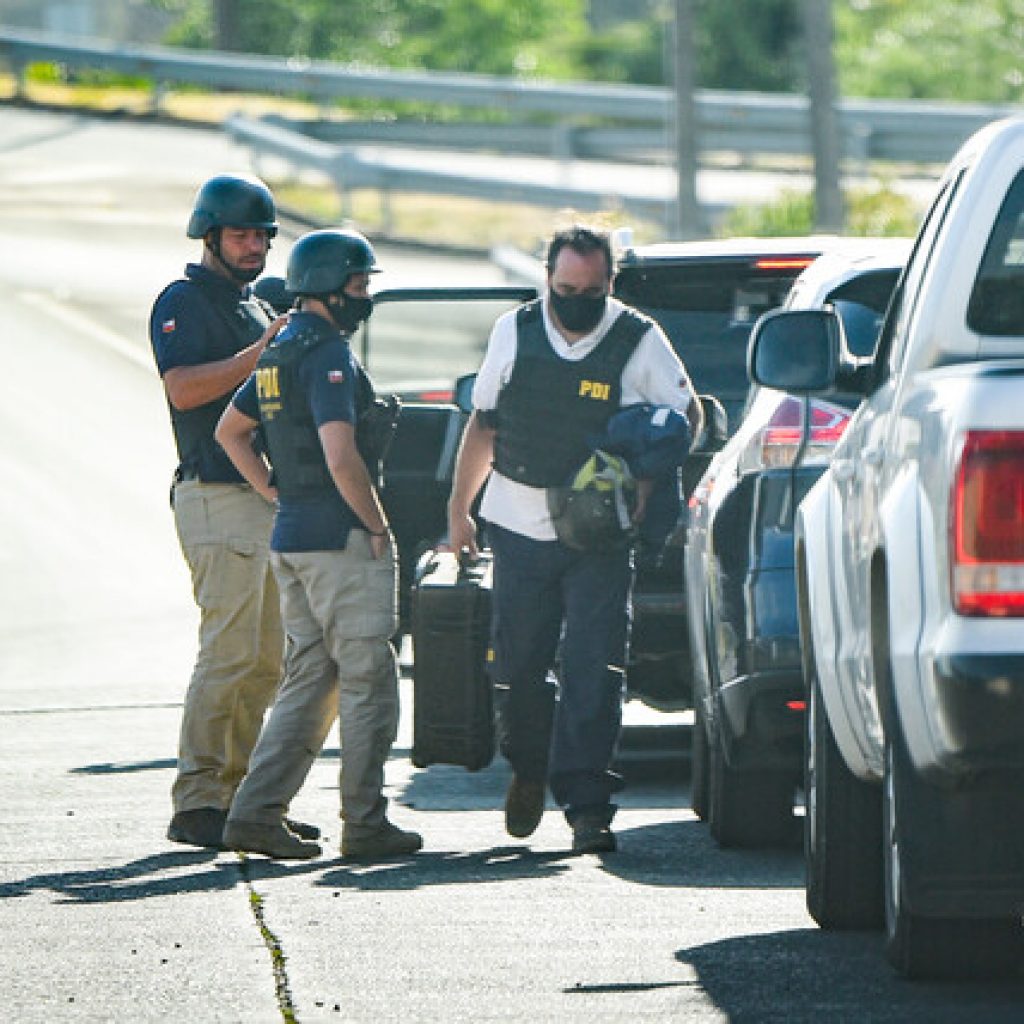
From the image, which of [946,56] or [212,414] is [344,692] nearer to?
[212,414]

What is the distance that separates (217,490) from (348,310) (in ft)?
2.69

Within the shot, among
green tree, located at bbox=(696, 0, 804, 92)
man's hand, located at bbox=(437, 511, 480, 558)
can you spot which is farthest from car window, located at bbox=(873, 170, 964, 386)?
green tree, located at bbox=(696, 0, 804, 92)

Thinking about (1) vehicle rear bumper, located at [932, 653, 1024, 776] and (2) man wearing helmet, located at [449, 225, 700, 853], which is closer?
(1) vehicle rear bumper, located at [932, 653, 1024, 776]

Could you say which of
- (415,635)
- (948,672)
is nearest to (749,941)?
(948,672)

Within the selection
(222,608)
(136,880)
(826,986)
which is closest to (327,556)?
(222,608)

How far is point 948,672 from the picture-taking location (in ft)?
19.3

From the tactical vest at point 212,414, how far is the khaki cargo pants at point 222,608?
47 millimetres

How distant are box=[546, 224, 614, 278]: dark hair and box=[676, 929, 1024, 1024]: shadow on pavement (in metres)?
2.53

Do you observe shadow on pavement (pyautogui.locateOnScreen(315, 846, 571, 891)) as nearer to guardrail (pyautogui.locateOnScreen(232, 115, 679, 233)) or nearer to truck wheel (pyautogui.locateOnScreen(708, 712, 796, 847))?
truck wheel (pyautogui.locateOnScreen(708, 712, 796, 847))

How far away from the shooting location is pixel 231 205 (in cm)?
990

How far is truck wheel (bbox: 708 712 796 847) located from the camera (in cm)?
951

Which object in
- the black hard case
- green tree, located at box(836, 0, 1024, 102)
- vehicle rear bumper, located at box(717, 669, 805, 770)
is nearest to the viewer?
vehicle rear bumper, located at box(717, 669, 805, 770)

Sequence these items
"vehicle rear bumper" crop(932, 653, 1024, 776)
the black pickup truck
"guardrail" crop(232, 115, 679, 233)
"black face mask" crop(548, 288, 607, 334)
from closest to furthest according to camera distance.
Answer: "vehicle rear bumper" crop(932, 653, 1024, 776) → "black face mask" crop(548, 288, 607, 334) → the black pickup truck → "guardrail" crop(232, 115, 679, 233)

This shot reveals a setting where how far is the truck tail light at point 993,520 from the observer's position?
19.2ft
